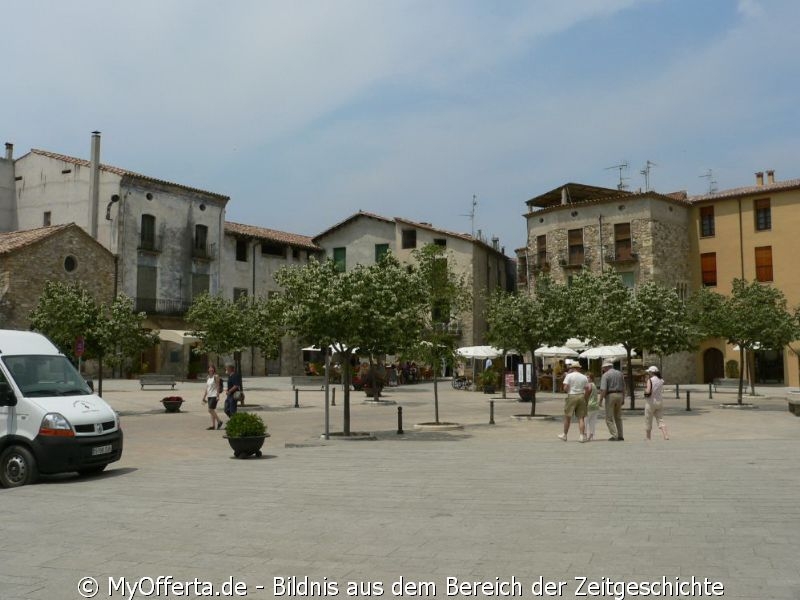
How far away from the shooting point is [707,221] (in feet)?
153

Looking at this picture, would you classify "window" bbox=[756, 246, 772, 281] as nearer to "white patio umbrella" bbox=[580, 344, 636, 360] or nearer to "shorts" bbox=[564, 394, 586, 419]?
"white patio umbrella" bbox=[580, 344, 636, 360]

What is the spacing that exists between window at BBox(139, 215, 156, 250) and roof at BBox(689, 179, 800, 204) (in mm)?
32643

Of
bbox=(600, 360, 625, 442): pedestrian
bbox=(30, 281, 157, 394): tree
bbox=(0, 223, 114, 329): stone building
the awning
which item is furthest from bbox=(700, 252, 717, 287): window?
bbox=(0, 223, 114, 329): stone building

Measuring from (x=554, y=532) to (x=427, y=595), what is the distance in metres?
2.39

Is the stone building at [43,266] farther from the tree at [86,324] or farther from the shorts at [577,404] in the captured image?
the shorts at [577,404]

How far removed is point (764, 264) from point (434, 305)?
95.3 ft

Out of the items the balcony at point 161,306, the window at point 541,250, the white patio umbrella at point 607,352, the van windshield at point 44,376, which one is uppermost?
the window at point 541,250

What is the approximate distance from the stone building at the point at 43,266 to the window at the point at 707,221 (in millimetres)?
34762

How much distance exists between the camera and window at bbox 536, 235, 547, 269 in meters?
49.0

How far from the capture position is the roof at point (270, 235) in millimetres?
53053

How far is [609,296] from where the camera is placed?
998 inches

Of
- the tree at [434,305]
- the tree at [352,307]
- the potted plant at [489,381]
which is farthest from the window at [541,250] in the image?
the tree at [352,307]

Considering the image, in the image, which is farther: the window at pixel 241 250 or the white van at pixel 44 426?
the window at pixel 241 250

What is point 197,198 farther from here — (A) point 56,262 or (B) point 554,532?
(B) point 554,532
